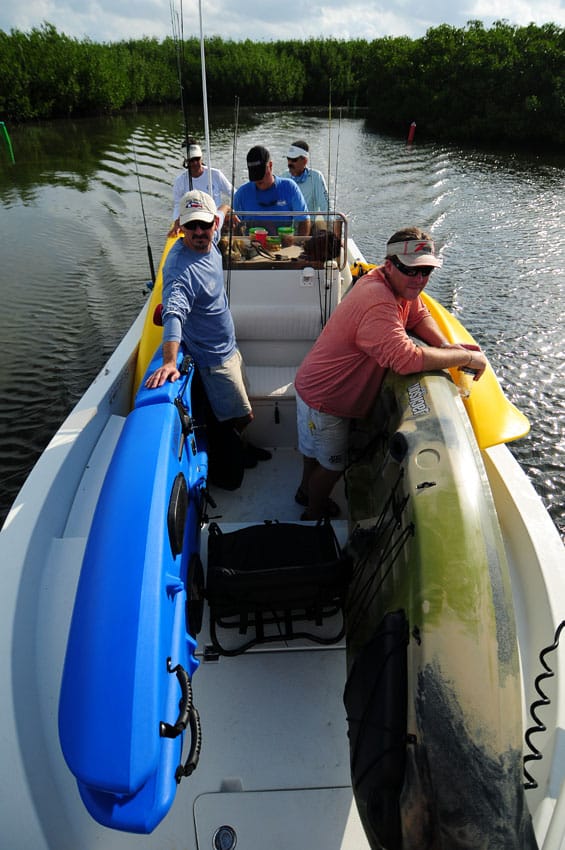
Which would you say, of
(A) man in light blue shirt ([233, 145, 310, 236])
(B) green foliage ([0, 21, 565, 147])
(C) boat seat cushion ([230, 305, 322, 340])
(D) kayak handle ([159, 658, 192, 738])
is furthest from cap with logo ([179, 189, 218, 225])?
(B) green foliage ([0, 21, 565, 147])

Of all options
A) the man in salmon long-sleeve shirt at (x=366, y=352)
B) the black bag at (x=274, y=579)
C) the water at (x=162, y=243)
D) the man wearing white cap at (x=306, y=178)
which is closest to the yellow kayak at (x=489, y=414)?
the man in salmon long-sleeve shirt at (x=366, y=352)

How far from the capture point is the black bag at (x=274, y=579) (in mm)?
1854

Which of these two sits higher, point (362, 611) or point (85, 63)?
point (85, 63)

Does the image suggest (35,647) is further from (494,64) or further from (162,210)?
(494,64)

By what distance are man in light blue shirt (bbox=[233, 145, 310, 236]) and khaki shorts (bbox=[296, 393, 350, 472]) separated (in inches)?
84.3

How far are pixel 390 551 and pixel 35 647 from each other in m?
1.29

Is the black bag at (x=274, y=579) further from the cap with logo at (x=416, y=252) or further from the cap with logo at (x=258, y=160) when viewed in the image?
the cap with logo at (x=258, y=160)

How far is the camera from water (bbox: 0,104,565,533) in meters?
5.52

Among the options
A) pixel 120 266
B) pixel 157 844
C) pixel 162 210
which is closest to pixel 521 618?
pixel 157 844

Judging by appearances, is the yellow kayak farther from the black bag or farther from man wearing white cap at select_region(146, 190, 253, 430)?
man wearing white cap at select_region(146, 190, 253, 430)

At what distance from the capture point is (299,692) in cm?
206

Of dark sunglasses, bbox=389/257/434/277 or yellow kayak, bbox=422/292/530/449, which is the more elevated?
dark sunglasses, bbox=389/257/434/277

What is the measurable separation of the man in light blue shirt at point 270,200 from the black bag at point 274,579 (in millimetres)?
2687

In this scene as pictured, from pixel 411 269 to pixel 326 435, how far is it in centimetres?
85
